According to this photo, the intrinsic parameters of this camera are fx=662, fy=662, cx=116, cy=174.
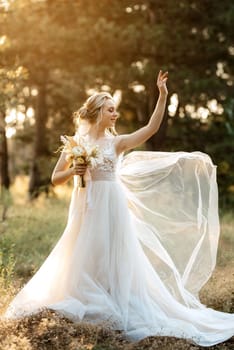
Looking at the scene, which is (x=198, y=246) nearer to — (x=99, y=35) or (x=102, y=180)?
(x=102, y=180)

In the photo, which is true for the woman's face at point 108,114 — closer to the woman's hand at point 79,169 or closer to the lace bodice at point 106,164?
the lace bodice at point 106,164

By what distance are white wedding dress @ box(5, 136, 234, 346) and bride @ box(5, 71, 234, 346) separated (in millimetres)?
10

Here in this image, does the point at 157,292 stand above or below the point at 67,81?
A: below

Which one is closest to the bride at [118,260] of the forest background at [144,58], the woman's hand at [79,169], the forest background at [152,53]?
the woman's hand at [79,169]

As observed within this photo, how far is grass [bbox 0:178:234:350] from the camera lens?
588 cm

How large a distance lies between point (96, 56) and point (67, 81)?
3.71 metres

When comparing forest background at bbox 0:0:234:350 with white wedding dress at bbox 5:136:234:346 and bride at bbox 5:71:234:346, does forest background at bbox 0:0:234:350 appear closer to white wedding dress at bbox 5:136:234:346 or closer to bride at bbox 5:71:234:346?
white wedding dress at bbox 5:136:234:346

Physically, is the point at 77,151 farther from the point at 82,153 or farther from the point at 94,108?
the point at 94,108

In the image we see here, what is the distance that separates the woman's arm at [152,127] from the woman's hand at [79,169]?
0.46 meters

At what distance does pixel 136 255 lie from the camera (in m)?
6.79

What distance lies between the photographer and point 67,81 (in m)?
20.6

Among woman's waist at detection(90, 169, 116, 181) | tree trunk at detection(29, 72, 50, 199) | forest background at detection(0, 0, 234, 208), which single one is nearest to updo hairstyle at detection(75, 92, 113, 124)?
woman's waist at detection(90, 169, 116, 181)

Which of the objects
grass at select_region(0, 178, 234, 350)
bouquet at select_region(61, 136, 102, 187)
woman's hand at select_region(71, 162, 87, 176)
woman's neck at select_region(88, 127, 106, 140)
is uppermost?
woman's neck at select_region(88, 127, 106, 140)

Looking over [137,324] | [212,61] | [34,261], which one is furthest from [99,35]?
[137,324]
